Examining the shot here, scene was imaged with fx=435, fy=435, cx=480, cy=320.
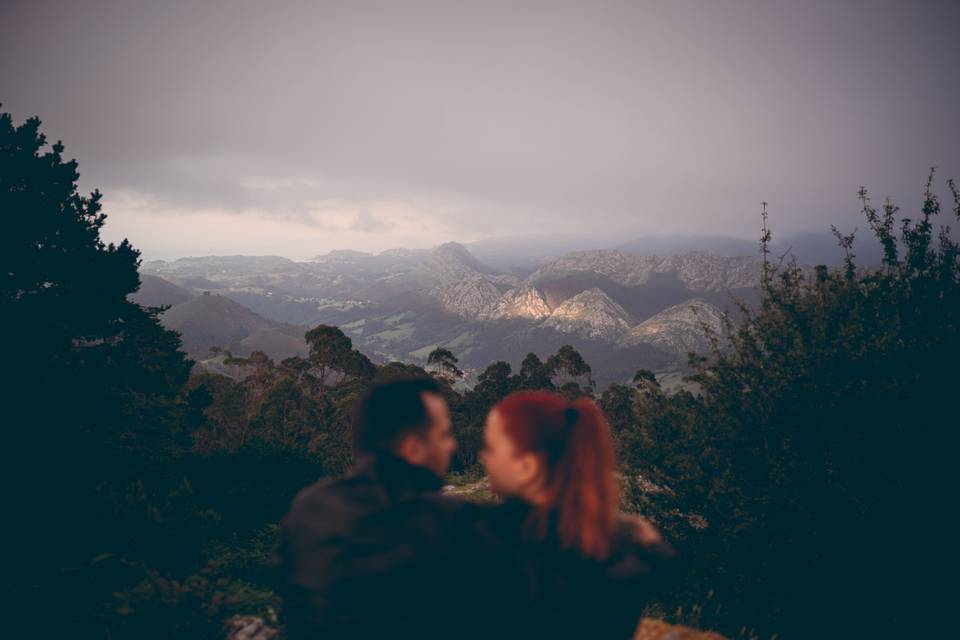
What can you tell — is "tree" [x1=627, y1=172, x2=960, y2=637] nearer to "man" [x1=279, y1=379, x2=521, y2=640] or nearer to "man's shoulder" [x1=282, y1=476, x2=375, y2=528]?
"man" [x1=279, y1=379, x2=521, y2=640]

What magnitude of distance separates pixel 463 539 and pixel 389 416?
925mm

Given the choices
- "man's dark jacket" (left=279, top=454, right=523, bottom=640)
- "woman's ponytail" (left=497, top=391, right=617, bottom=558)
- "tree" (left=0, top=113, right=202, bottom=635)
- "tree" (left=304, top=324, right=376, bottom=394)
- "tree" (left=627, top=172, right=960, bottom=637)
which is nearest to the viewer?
"man's dark jacket" (left=279, top=454, right=523, bottom=640)

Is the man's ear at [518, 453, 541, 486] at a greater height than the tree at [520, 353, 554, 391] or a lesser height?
greater

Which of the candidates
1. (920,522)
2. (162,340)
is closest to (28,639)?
(920,522)

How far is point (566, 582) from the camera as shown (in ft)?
9.01

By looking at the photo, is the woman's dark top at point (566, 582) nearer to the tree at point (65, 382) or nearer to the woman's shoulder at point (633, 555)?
the woman's shoulder at point (633, 555)

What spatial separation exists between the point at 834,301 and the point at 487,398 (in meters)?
43.8

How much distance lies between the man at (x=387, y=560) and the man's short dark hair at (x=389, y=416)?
4 cm

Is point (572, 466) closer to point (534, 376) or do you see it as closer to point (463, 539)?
point (463, 539)

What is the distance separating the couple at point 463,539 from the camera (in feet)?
8.53

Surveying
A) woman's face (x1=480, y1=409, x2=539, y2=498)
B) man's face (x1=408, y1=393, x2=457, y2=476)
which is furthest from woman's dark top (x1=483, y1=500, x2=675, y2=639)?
man's face (x1=408, y1=393, x2=457, y2=476)

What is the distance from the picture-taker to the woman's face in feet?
9.40

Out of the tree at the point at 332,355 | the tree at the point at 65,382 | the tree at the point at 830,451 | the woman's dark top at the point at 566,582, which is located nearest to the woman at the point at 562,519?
the woman's dark top at the point at 566,582

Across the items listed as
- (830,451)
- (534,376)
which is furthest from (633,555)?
(534,376)
